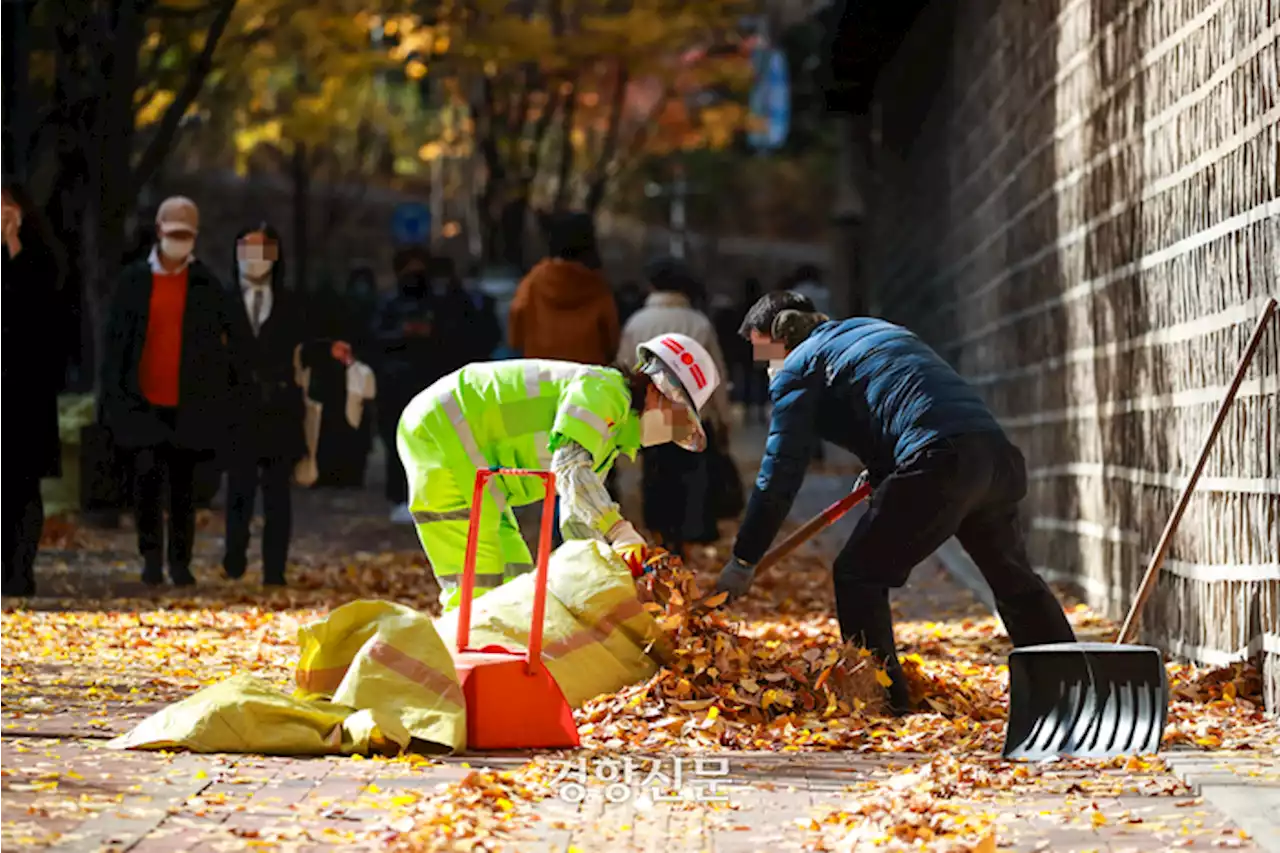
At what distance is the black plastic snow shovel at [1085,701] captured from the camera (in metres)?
7.46

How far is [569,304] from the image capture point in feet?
47.5

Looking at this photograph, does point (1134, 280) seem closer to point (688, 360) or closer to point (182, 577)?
point (688, 360)

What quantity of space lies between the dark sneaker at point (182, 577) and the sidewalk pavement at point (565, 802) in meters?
4.75

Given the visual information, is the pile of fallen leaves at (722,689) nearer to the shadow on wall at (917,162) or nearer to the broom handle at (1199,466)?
the broom handle at (1199,466)

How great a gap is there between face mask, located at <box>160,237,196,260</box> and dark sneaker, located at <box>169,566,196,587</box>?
1673mm

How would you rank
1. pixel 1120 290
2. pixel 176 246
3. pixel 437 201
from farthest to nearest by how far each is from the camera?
pixel 437 201 < pixel 176 246 < pixel 1120 290

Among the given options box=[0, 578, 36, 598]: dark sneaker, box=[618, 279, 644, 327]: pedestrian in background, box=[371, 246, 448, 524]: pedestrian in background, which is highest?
box=[618, 279, 644, 327]: pedestrian in background

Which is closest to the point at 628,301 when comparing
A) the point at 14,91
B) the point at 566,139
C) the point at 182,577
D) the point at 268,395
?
the point at 14,91

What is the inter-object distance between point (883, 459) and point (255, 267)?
215 inches

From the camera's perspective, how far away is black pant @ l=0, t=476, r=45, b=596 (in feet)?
40.7

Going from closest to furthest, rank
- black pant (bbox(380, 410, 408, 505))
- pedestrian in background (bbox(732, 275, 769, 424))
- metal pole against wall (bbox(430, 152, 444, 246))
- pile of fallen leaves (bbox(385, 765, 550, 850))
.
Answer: pile of fallen leaves (bbox(385, 765, 550, 850)) → black pant (bbox(380, 410, 408, 505)) → pedestrian in background (bbox(732, 275, 769, 424)) → metal pole against wall (bbox(430, 152, 444, 246))

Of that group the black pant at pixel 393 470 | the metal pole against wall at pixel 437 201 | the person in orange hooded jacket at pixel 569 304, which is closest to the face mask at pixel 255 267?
the person in orange hooded jacket at pixel 569 304

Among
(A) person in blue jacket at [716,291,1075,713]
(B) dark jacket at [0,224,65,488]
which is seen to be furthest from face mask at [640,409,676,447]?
(B) dark jacket at [0,224,65,488]

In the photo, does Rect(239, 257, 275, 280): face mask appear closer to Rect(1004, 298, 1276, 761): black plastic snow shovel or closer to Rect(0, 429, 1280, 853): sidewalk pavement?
Rect(0, 429, 1280, 853): sidewalk pavement
